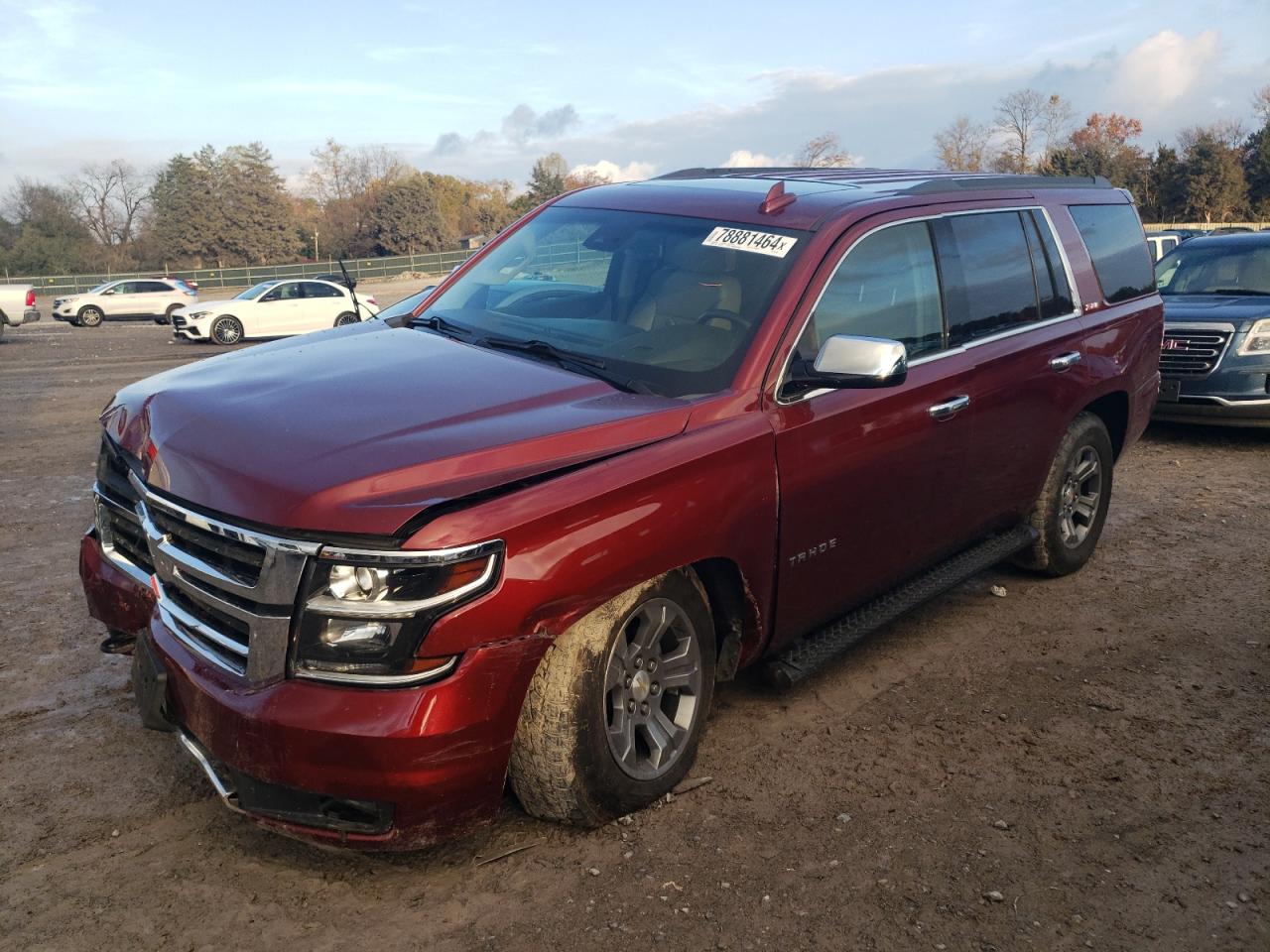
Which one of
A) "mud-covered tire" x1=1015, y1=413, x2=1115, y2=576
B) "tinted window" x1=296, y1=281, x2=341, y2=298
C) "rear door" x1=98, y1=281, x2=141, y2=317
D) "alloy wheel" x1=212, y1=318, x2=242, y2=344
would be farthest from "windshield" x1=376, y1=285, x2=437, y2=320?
"rear door" x1=98, y1=281, x2=141, y2=317

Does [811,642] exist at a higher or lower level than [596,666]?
lower

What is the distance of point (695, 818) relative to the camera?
3.43 meters

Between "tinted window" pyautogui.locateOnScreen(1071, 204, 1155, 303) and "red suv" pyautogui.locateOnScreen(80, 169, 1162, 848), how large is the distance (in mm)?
→ 505

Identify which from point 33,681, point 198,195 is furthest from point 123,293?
point 198,195

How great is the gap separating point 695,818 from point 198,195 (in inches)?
3269

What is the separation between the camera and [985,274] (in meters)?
4.77

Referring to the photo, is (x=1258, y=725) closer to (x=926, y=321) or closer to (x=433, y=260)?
(x=926, y=321)

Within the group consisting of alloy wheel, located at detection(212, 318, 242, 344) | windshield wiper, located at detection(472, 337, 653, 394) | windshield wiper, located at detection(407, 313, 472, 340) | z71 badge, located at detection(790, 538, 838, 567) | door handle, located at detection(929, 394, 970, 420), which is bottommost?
alloy wheel, located at detection(212, 318, 242, 344)

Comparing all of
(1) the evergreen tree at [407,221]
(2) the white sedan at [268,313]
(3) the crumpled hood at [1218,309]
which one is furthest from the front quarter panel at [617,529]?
(1) the evergreen tree at [407,221]

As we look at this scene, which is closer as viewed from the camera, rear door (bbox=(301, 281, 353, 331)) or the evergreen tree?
rear door (bbox=(301, 281, 353, 331))

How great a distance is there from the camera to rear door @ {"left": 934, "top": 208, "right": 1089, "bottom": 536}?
459 centimetres

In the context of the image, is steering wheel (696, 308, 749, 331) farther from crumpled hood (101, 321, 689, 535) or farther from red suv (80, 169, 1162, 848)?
crumpled hood (101, 321, 689, 535)

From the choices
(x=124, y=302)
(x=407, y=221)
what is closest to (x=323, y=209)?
(x=407, y=221)

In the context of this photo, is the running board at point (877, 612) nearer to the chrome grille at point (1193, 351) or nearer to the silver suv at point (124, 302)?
the chrome grille at point (1193, 351)
